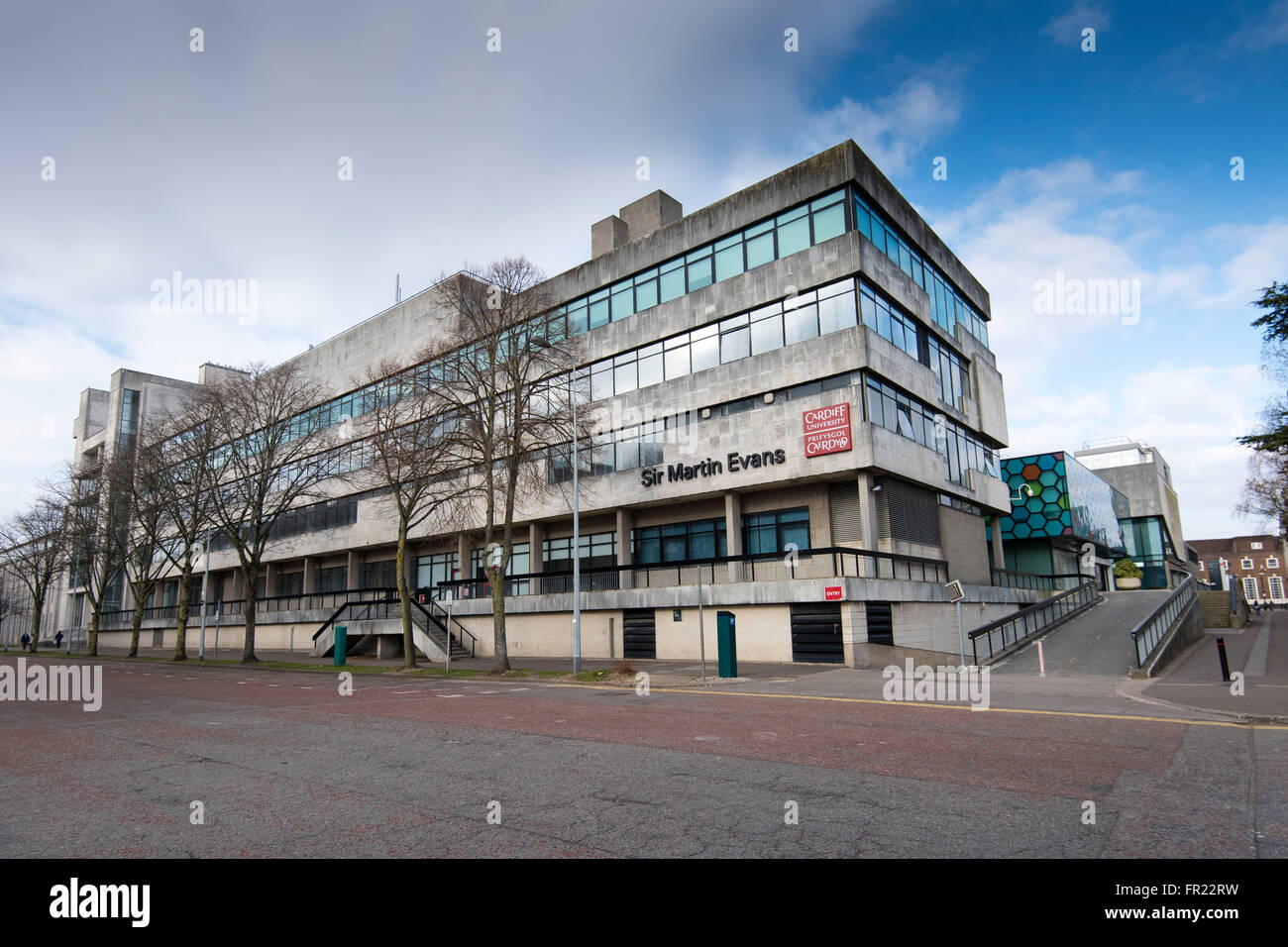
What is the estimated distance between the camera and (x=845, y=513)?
97.8 ft

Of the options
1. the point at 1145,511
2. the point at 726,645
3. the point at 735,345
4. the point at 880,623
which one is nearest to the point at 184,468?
the point at 735,345

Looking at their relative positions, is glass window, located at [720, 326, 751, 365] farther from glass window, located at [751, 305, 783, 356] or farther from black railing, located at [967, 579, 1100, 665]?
black railing, located at [967, 579, 1100, 665]

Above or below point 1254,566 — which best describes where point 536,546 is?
above

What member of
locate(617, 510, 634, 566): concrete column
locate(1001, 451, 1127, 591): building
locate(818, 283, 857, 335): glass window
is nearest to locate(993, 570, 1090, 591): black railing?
locate(1001, 451, 1127, 591): building

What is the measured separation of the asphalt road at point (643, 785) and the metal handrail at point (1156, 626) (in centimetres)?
977

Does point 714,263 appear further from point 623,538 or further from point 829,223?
point 623,538

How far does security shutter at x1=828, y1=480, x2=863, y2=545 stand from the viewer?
29384mm

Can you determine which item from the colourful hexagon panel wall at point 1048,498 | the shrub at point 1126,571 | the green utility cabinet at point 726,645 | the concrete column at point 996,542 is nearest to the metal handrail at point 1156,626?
the green utility cabinet at point 726,645

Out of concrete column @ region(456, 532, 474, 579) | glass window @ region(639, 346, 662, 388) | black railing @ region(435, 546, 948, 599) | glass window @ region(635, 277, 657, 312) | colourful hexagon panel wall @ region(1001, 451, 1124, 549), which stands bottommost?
black railing @ region(435, 546, 948, 599)

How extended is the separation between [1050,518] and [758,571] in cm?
3796

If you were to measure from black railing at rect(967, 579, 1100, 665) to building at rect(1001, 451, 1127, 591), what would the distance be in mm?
20333

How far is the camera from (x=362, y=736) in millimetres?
10820
